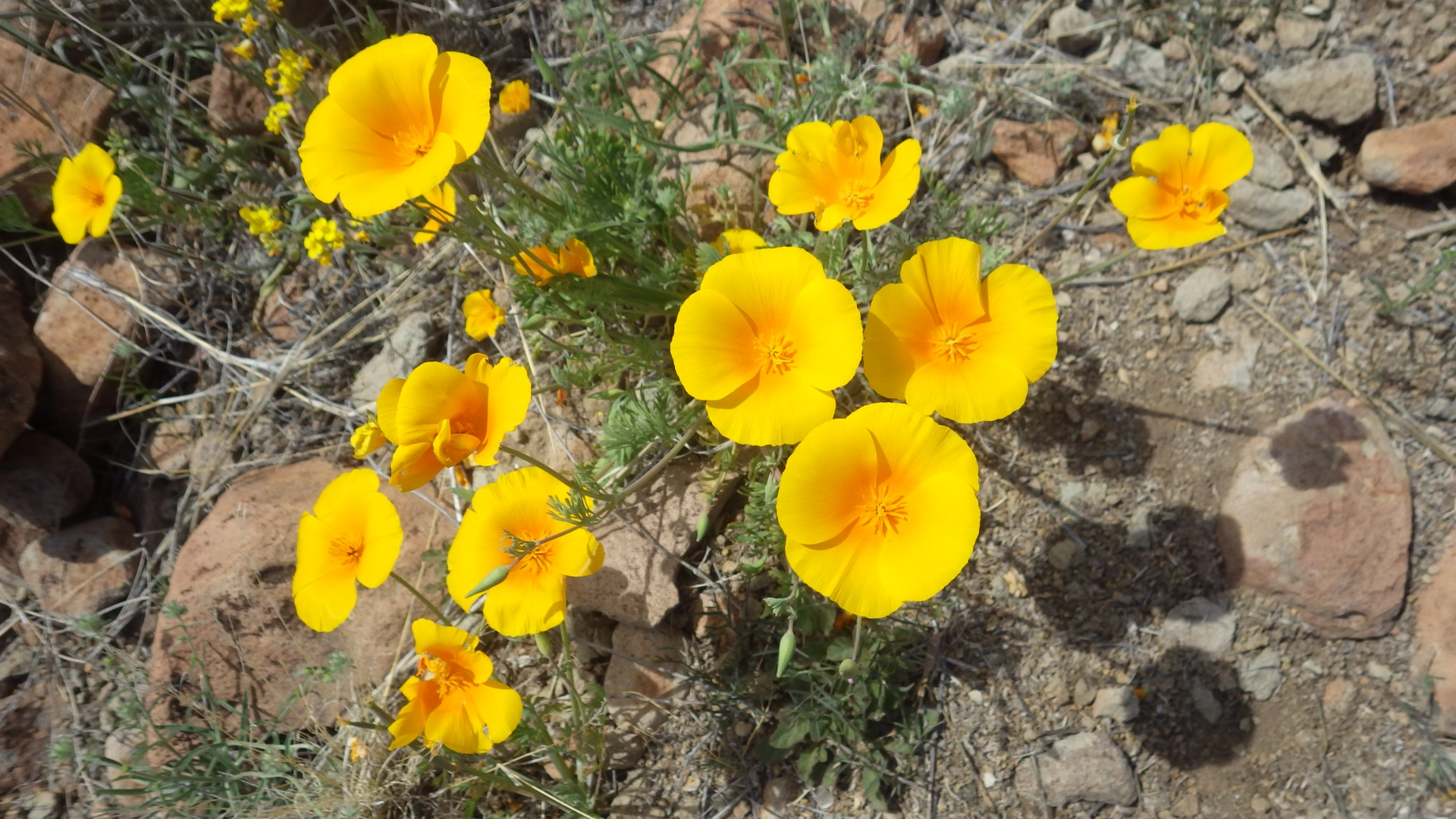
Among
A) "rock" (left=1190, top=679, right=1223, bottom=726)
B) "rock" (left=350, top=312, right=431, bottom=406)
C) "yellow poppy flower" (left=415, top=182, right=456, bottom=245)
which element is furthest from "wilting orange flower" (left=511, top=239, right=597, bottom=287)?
"rock" (left=1190, top=679, right=1223, bottom=726)

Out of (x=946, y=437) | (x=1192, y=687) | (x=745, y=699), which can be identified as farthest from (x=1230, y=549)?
(x=745, y=699)

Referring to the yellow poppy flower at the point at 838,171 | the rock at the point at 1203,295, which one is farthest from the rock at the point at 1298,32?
the yellow poppy flower at the point at 838,171

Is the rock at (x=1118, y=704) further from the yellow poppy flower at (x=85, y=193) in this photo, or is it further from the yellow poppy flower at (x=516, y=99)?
the yellow poppy flower at (x=85, y=193)

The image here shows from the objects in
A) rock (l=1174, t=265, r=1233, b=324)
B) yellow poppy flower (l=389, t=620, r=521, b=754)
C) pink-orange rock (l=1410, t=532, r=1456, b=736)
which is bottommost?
yellow poppy flower (l=389, t=620, r=521, b=754)

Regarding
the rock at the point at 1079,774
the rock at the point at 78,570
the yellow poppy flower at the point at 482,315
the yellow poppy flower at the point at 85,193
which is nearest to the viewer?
the rock at the point at 1079,774

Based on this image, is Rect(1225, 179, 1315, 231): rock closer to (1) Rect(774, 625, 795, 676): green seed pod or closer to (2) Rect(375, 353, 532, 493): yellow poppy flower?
(1) Rect(774, 625, 795, 676): green seed pod

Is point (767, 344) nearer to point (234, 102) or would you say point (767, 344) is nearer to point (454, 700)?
point (454, 700)
